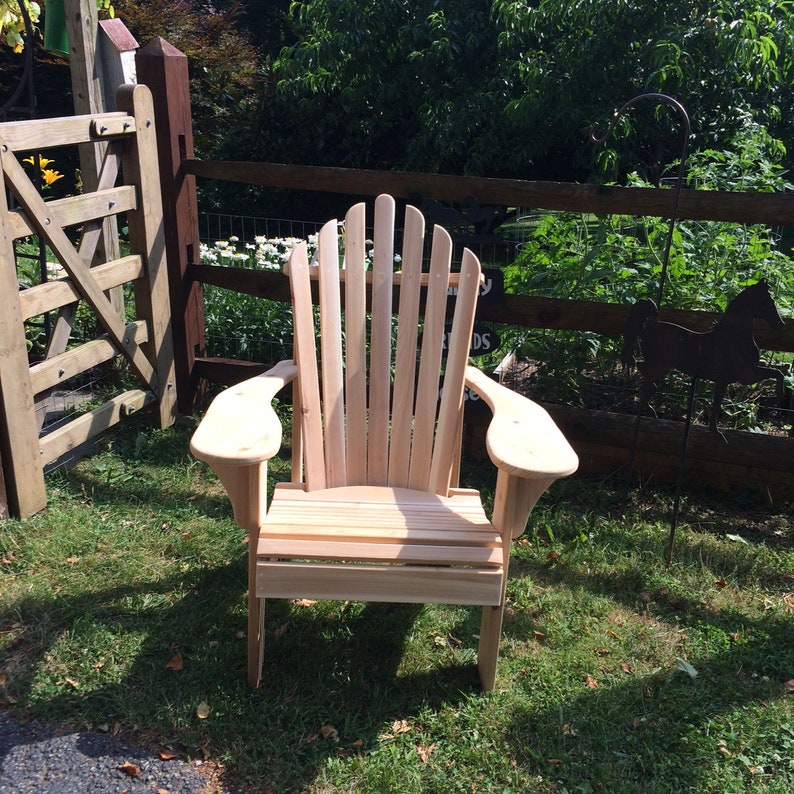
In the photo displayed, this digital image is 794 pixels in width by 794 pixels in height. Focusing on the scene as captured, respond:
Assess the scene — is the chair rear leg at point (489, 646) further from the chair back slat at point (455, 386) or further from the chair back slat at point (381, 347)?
the chair back slat at point (381, 347)

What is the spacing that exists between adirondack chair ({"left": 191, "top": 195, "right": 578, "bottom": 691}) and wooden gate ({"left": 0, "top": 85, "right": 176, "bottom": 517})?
3.39 feet

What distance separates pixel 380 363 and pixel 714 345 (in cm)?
112

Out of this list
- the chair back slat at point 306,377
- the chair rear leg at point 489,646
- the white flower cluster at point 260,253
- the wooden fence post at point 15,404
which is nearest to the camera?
the chair rear leg at point 489,646

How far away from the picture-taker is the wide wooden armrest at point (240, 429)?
6.08ft

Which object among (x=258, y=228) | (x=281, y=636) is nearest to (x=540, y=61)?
(x=258, y=228)

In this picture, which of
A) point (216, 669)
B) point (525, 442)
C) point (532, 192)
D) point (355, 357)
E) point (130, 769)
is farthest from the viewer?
point (532, 192)

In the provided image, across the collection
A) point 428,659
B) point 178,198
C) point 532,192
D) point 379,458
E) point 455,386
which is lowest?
point 428,659

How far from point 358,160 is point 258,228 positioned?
1.42m

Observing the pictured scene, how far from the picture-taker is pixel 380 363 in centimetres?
268

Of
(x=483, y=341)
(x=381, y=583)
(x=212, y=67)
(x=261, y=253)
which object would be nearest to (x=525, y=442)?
(x=381, y=583)

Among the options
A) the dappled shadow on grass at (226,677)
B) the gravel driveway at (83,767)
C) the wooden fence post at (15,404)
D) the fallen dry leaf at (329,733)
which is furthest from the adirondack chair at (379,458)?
the wooden fence post at (15,404)

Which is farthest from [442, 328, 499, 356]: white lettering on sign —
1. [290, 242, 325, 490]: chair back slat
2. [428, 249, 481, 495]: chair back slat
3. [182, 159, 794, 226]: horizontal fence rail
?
[290, 242, 325, 490]: chair back slat

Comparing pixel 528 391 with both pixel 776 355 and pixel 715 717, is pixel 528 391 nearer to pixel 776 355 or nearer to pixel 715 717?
pixel 776 355

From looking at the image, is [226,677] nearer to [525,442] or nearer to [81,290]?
[525,442]
